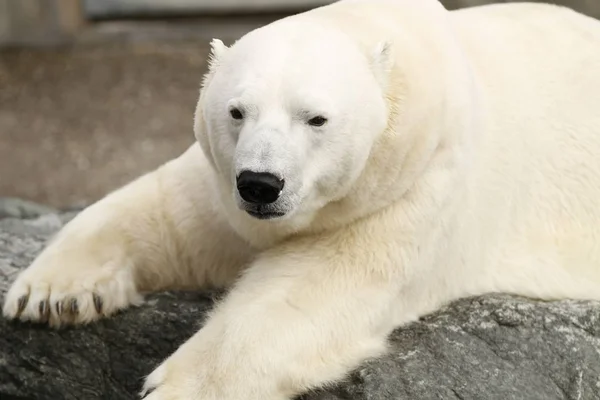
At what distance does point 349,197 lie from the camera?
89.7 inches

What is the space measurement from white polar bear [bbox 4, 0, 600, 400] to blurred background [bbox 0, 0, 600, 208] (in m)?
3.08

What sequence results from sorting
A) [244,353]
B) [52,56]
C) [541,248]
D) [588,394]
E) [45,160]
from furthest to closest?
[52,56] < [45,160] < [541,248] < [588,394] < [244,353]

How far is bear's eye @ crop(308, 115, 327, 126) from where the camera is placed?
207cm

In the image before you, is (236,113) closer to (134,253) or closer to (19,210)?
(134,253)

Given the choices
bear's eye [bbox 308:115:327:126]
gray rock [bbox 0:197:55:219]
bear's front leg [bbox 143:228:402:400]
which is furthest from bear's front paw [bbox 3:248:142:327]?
gray rock [bbox 0:197:55:219]

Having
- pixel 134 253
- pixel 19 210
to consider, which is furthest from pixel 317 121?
pixel 19 210

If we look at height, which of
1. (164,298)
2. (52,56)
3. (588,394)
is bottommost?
(52,56)

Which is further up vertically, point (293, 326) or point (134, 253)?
point (293, 326)

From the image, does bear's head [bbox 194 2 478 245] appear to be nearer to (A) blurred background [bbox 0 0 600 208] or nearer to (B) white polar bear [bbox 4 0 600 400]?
(B) white polar bear [bbox 4 0 600 400]

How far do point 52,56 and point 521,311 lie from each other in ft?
20.3

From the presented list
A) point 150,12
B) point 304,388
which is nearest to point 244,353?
point 304,388

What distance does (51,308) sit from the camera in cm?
266

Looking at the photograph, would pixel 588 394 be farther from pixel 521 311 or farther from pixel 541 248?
pixel 541 248

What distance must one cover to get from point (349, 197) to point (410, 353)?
437 mm
